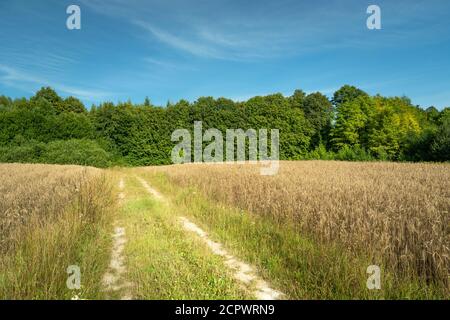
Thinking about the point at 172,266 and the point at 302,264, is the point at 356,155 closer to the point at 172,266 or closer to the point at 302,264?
the point at 302,264

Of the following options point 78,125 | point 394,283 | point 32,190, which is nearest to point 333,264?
point 394,283

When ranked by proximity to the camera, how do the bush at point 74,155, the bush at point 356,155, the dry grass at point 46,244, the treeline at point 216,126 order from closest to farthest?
the dry grass at point 46,244, the bush at point 74,155, the bush at point 356,155, the treeline at point 216,126

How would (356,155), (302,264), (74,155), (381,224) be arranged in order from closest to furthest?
(302,264), (381,224), (74,155), (356,155)

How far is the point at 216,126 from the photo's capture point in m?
49.6

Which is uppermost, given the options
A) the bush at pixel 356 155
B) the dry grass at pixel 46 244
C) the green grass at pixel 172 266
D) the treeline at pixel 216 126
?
the treeline at pixel 216 126

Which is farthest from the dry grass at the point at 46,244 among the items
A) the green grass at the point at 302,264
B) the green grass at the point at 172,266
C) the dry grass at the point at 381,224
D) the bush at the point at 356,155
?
the bush at the point at 356,155

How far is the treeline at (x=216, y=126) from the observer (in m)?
32.4

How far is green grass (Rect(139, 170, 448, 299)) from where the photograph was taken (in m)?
3.38

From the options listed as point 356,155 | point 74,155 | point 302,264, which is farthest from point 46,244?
point 356,155

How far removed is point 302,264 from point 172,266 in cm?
217

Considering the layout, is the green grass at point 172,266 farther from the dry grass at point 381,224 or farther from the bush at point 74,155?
the bush at point 74,155

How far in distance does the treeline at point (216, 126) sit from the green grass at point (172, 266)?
27.4 m

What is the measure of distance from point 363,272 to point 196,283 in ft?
7.90

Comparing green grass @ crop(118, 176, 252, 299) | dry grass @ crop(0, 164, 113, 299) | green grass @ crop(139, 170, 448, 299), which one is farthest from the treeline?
dry grass @ crop(0, 164, 113, 299)
